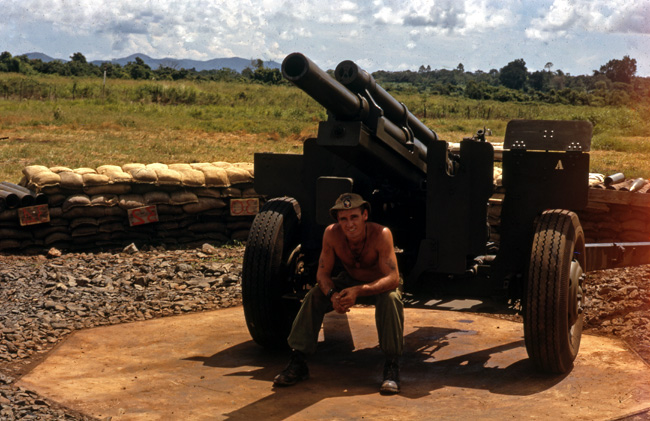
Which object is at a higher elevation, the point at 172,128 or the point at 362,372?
the point at 172,128

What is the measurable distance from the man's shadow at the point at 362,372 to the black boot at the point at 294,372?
5 cm

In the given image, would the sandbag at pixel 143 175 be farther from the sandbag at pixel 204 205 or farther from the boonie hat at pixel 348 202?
the boonie hat at pixel 348 202

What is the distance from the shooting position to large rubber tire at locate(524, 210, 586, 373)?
18.6ft

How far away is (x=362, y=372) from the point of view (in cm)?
603

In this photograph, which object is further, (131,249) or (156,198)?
(156,198)

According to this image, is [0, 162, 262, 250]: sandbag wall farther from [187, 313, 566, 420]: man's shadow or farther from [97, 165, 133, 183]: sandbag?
[187, 313, 566, 420]: man's shadow

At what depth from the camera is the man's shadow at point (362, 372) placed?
212 inches

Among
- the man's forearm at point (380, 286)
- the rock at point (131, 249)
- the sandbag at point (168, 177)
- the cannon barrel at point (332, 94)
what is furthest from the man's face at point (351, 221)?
the sandbag at point (168, 177)

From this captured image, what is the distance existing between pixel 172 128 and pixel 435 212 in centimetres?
1986

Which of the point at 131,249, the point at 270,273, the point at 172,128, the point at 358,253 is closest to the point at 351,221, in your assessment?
the point at 358,253

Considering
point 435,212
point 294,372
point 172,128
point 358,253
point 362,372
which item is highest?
point 172,128

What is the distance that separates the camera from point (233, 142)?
2242cm

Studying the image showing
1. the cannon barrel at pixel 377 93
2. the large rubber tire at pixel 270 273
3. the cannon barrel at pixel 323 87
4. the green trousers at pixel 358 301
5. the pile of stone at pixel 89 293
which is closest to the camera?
the cannon barrel at pixel 323 87

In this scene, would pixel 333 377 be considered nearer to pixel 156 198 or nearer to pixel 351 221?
pixel 351 221
